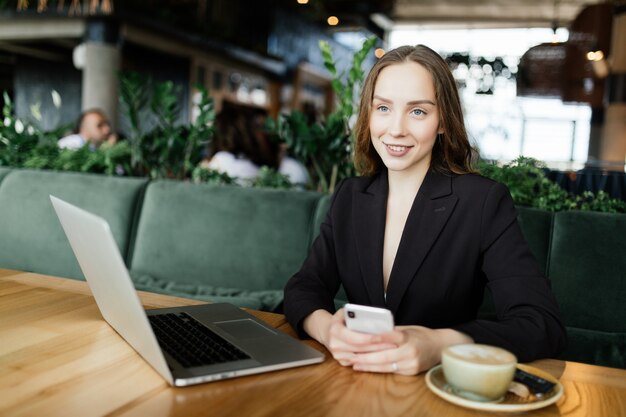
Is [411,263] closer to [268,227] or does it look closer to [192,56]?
[268,227]

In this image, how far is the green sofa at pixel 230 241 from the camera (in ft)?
6.73

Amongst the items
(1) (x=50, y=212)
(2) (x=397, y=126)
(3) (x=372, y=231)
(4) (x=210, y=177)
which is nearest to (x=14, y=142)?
(1) (x=50, y=212)

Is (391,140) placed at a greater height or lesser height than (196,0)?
lesser

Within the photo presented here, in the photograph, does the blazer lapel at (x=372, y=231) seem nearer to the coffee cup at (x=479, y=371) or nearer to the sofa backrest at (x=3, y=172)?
the coffee cup at (x=479, y=371)

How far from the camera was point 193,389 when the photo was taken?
89 centimetres

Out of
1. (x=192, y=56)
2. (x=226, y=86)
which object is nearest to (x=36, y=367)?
(x=192, y=56)

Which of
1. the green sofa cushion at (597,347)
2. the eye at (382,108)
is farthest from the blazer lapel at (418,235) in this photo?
the green sofa cushion at (597,347)

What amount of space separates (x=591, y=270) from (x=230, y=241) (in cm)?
138

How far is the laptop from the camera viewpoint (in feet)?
2.89

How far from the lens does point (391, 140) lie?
1.38 metres

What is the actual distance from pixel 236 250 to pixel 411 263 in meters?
1.26

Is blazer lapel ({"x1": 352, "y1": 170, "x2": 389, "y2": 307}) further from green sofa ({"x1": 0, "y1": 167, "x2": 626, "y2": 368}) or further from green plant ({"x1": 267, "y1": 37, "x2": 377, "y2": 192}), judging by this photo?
green plant ({"x1": 267, "y1": 37, "x2": 377, "y2": 192})

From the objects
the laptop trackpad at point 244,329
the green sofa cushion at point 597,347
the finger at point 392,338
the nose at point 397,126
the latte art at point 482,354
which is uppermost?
the nose at point 397,126

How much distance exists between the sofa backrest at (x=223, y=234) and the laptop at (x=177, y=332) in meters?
1.22
